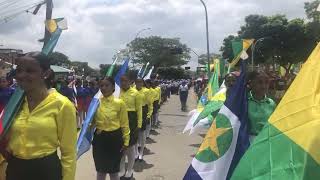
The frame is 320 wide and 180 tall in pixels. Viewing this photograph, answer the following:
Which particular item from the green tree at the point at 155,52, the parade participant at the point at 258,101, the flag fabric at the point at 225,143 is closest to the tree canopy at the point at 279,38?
the parade participant at the point at 258,101

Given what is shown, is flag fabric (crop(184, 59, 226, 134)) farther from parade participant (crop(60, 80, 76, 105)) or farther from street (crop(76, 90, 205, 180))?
parade participant (crop(60, 80, 76, 105))

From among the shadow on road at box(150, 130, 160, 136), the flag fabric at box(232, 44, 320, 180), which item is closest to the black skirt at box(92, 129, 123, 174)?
the flag fabric at box(232, 44, 320, 180)

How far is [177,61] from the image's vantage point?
110375mm

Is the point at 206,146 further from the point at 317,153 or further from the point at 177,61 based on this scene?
the point at 177,61

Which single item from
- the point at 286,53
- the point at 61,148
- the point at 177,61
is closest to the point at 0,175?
the point at 61,148

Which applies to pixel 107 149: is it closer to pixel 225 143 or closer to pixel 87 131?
pixel 87 131

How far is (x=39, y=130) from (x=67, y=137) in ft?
0.73

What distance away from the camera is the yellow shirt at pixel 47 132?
3.86 m

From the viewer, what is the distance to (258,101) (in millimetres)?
5746

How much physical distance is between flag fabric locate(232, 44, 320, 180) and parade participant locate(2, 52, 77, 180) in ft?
4.36

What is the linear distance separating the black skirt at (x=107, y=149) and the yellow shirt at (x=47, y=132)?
298cm

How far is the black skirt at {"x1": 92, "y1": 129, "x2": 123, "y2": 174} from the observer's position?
702 centimetres

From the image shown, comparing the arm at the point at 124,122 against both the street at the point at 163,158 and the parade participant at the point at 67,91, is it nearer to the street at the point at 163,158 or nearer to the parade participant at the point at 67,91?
the street at the point at 163,158

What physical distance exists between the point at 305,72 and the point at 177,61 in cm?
10750
